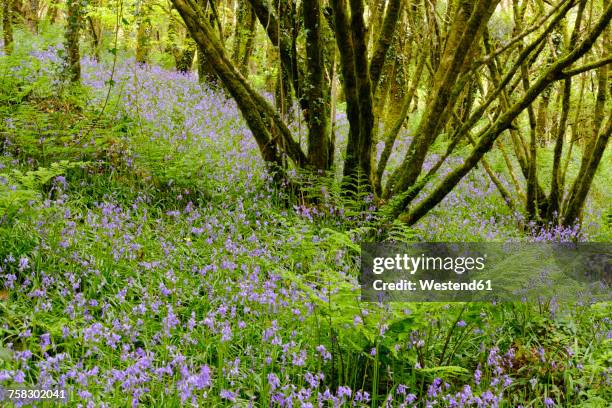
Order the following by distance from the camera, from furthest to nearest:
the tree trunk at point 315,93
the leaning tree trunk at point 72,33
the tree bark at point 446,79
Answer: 1. the leaning tree trunk at point 72,33
2. the tree trunk at point 315,93
3. the tree bark at point 446,79

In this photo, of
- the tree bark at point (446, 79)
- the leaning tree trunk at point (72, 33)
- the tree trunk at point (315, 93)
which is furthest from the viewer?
the leaning tree trunk at point (72, 33)

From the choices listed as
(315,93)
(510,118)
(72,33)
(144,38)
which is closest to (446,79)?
(510,118)

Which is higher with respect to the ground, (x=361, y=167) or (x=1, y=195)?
(x=361, y=167)

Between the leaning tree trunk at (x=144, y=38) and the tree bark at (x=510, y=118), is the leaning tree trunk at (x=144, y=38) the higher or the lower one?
the higher one

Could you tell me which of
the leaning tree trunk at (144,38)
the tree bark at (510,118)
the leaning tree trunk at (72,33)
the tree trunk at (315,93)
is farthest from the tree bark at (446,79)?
the leaning tree trunk at (72,33)

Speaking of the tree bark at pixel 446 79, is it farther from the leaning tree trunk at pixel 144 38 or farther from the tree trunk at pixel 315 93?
the leaning tree trunk at pixel 144 38

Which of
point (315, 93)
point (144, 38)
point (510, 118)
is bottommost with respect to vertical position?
→ point (510, 118)

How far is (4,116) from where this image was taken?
628 cm

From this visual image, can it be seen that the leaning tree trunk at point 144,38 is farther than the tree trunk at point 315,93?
Yes

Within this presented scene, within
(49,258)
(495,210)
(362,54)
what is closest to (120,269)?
(49,258)

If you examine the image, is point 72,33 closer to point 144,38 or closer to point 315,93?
point 144,38

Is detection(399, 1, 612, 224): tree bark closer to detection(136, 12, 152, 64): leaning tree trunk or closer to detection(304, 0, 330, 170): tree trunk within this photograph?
detection(304, 0, 330, 170): tree trunk

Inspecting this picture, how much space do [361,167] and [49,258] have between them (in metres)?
3.05

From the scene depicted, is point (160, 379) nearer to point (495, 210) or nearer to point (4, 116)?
point (4, 116)
